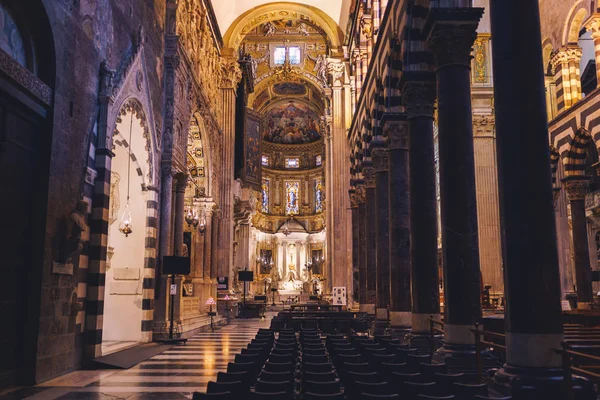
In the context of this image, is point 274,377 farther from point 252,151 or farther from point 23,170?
point 252,151

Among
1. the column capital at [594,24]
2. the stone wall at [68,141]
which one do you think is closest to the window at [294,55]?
the column capital at [594,24]

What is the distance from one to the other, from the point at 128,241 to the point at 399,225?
302 inches

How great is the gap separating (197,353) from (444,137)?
26.4 feet

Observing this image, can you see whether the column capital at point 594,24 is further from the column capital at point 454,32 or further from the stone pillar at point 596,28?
the column capital at point 454,32

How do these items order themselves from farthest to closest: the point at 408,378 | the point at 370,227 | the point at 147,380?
the point at 370,227, the point at 147,380, the point at 408,378

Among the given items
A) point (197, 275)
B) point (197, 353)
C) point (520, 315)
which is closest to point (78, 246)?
point (197, 353)

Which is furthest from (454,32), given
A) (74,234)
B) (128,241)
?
→ (128,241)

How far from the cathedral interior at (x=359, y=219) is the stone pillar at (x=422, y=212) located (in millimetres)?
50

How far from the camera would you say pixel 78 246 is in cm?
1009

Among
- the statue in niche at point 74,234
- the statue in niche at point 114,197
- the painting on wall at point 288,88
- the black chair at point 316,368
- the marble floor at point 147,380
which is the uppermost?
the painting on wall at point 288,88

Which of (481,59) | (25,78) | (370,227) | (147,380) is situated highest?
(481,59)

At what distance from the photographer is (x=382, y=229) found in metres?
18.0

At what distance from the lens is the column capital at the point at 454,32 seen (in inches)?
392

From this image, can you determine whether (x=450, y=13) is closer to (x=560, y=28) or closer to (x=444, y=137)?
(x=444, y=137)
